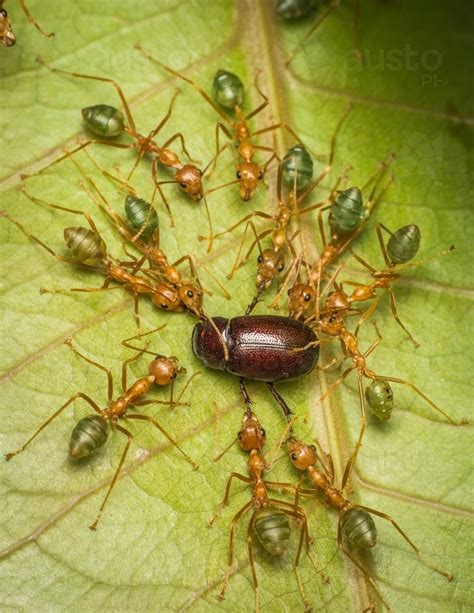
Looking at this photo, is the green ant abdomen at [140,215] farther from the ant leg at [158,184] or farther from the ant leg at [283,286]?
the ant leg at [283,286]

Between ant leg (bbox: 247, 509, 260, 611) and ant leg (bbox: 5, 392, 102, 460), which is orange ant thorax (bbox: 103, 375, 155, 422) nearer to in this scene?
ant leg (bbox: 5, 392, 102, 460)

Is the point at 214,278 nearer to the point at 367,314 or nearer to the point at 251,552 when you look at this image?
the point at 367,314

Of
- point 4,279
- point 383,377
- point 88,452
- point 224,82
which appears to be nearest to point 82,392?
point 88,452

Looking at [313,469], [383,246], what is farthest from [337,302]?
[313,469]

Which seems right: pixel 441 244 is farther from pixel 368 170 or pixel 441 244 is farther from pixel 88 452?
pixel 88 452

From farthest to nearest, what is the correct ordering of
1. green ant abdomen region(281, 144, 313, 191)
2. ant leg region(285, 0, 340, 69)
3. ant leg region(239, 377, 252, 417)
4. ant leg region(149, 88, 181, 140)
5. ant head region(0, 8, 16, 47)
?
ant leg region(285, 0, 340, 69) < ant leg region(149, 88, 181, 140) < green ant abdomen region(281, 144, 313, 191) < ant head region(0, 8, 16, 47) < ant leg region(239, 377, 252, 417)

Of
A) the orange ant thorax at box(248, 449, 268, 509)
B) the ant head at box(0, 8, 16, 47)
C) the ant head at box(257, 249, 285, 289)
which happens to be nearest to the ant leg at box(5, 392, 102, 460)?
the orange ant thorax at box(248, 449, 268, 509)
